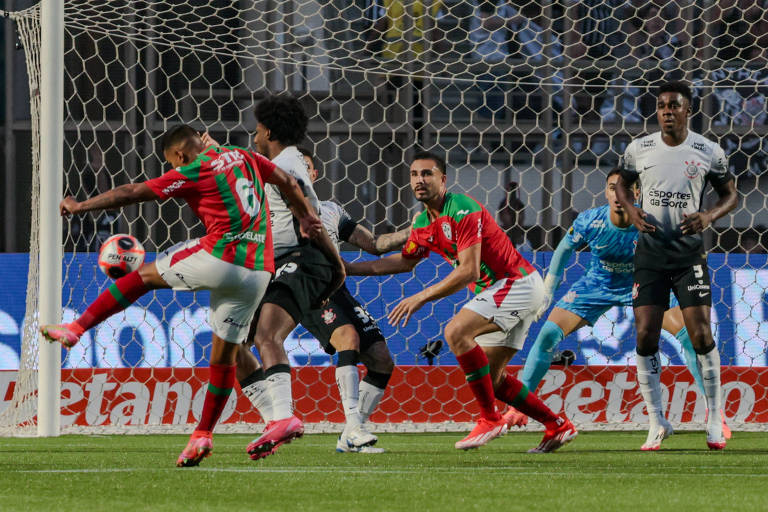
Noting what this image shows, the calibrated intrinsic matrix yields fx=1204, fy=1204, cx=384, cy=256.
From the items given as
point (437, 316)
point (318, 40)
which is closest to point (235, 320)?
point (437, 316)

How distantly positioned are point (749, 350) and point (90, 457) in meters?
4.91

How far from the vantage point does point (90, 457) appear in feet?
19.1

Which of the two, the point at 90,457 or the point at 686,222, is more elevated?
the point at 686,222

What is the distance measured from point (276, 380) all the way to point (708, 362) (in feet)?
7.97

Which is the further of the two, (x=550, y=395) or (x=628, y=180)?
(x=550, y=395)

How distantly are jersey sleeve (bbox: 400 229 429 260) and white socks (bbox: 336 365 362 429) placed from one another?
25.9 inches

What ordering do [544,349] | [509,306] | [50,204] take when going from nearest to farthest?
[509,306]
[50,204]
[544,349]

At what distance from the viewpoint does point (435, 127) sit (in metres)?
11.0

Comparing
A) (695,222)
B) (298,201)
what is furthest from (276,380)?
(695,222)

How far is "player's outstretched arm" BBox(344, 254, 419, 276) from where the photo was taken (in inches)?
254

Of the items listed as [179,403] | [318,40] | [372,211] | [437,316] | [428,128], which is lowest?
[179,403]

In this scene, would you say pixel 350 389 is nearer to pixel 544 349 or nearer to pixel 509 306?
pixel 509 306

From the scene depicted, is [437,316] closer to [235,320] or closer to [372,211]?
[372,211]

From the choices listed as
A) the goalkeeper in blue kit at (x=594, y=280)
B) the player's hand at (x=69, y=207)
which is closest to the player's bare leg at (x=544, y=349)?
the goalkeeper in blue kit at (x=594, y=280)
